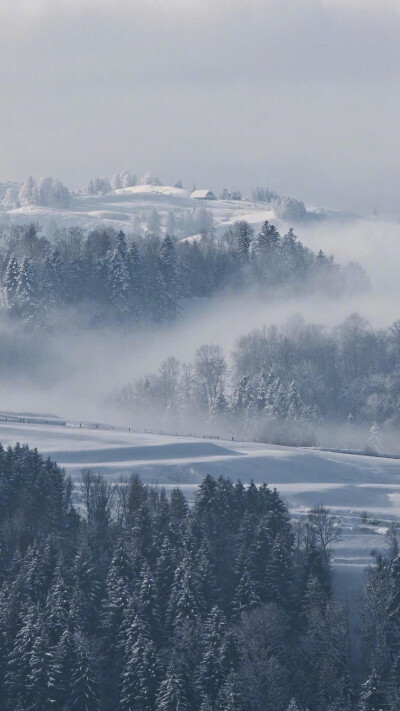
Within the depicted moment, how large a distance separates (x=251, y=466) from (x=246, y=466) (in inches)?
15.5

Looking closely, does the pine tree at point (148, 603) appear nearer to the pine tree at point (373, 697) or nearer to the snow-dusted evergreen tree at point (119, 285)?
the pine tree at point (373, 697)

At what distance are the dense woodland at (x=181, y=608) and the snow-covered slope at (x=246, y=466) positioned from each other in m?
5.91

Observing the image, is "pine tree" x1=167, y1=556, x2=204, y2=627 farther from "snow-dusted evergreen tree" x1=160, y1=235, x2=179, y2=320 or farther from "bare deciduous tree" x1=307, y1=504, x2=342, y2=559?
"snow-dusted evergreen tree" x1=160, y1=235, x2=179, y2=320

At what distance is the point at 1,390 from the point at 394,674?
75.0m

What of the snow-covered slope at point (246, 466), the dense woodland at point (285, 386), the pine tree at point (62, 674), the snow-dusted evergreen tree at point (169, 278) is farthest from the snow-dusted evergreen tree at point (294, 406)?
the pine tree at point (62, 674)

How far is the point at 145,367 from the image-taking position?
146m

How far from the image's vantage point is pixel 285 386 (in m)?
139

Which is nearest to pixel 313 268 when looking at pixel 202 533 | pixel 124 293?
pixel 124 293

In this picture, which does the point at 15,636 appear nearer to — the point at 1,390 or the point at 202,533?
the point at 202,533

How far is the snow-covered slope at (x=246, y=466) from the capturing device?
89.4m

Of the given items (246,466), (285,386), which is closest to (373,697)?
(246,466)

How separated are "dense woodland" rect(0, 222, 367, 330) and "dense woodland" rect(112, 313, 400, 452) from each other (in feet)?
34.3

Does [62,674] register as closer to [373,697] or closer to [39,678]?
[39,678]

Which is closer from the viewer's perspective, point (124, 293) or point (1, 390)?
point (1, 390)
